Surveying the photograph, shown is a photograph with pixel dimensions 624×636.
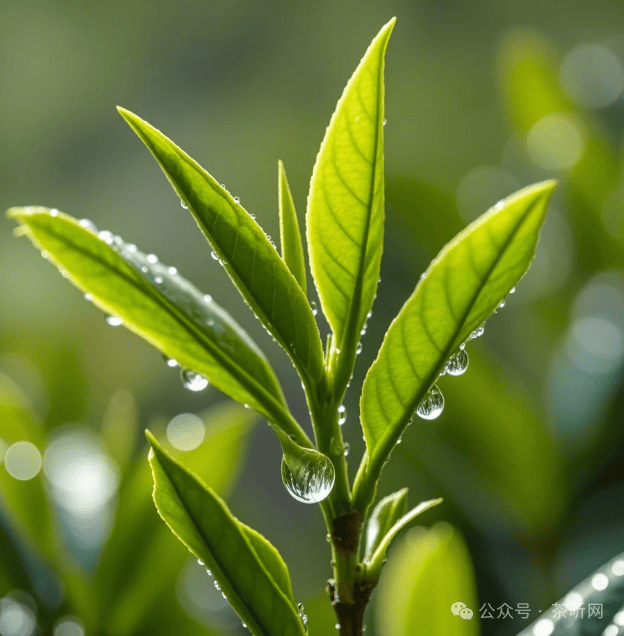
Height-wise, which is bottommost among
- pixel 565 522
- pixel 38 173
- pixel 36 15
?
→ pixel 565 522

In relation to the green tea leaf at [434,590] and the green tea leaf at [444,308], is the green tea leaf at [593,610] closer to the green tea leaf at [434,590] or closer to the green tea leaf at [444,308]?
the green tea leaf at [434,590]

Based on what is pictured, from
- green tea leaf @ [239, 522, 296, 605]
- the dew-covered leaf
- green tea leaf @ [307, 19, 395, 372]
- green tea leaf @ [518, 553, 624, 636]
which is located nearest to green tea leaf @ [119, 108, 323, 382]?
green tea leaf @ [307, 19, 395, 372]

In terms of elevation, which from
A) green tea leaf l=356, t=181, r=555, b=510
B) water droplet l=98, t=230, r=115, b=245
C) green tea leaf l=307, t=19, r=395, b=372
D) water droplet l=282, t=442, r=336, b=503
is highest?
water droplet l=98, t=230, r=115, b=245

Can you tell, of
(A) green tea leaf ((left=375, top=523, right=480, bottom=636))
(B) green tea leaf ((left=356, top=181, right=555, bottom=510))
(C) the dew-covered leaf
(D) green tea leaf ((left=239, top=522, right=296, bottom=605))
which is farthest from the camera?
(C) the dew-covered leaf

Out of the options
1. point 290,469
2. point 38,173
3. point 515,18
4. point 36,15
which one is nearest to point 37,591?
point 290,469

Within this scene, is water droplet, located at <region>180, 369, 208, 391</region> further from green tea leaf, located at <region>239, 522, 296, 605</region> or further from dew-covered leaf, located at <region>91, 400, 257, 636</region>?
dew-covered leaf, located at <region>91, 400, 257, 636</region>

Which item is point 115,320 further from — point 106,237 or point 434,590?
point 434,590

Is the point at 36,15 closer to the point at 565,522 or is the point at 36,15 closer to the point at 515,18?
the point at 515,18
